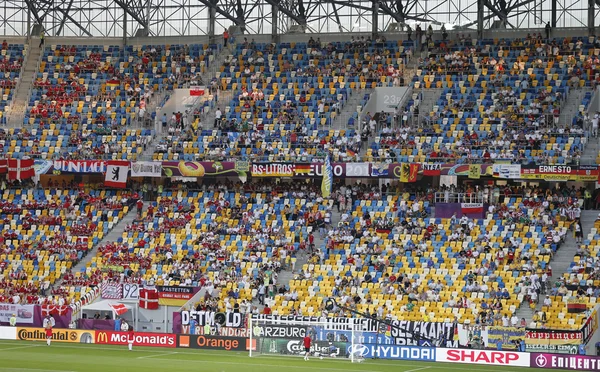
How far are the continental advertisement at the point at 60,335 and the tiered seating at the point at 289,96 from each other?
1480 centimetres

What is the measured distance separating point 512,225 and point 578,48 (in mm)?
14204

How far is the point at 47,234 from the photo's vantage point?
56156mm

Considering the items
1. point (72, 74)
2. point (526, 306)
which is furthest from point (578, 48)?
point (72, 74)

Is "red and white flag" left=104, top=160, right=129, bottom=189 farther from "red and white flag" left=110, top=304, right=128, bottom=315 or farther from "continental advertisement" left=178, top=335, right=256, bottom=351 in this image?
"continental advertisement" left=178, top=335, right=256, bottom=351

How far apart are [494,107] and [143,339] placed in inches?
894

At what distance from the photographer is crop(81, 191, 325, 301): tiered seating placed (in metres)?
50.9

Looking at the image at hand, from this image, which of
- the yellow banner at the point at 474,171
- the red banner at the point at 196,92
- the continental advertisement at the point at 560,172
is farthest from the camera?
the red banner at the point at 196,92

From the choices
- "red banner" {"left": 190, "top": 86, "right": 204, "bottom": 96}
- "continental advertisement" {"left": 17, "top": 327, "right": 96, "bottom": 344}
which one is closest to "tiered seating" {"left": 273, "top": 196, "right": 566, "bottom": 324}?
"continental advertisement" {"left": 17, "top": 327, "right": 96, "bottom": 344}

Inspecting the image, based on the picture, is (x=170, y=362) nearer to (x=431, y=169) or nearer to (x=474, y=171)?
(x=431, y=169)

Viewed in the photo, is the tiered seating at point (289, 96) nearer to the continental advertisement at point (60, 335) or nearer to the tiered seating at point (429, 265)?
the tiered seating at point (429, 265)

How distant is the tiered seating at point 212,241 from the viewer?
167ft

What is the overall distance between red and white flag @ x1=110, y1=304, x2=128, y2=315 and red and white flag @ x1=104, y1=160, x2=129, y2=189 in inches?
457

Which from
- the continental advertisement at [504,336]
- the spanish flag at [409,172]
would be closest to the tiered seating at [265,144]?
the spanish flag at [409,172]

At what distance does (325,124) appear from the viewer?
192 ft
